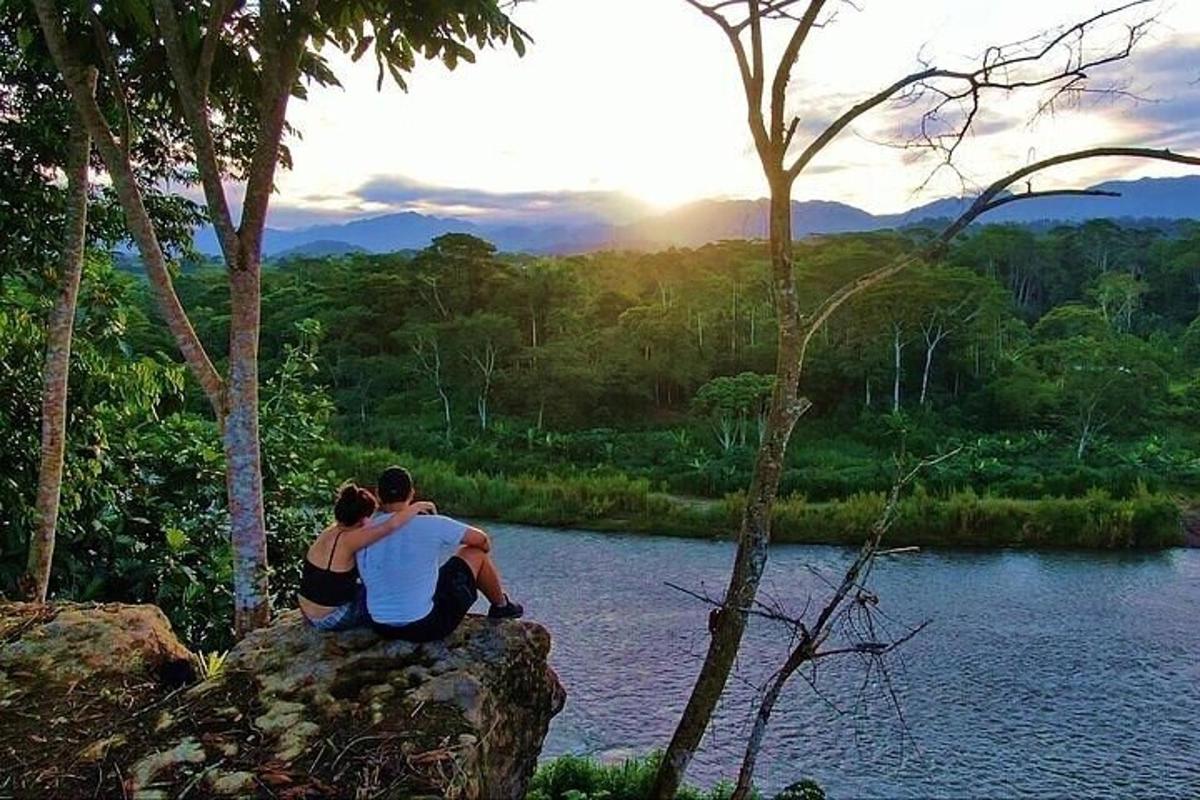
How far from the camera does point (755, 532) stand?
13.6 feet

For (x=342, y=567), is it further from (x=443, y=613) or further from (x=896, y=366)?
(x=896, y=366)

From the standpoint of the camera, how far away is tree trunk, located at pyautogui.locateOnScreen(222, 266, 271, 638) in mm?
3559

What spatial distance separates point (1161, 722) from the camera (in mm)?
9156

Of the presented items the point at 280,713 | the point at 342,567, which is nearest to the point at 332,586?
the point at 342,567

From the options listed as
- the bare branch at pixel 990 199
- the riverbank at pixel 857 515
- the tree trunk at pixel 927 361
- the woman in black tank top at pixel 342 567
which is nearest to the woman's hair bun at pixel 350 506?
the woman in black tank top at pixel 342 567

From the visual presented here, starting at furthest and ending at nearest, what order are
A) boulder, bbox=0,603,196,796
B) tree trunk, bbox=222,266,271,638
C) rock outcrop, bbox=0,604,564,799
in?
tree trunk, bbox=222,266,271,638 → boulder, bbox=0,603,196,796 → rock outcrop, bbox=0,604,564,799

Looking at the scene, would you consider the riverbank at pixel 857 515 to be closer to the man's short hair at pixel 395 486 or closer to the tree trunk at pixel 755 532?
the tree trunk at pixel 755 532

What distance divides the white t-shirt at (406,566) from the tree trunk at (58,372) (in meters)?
2.04

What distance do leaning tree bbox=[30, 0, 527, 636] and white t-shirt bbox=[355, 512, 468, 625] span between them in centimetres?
66

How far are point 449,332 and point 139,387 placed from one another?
22.5 m

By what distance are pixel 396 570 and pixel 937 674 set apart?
8788mm

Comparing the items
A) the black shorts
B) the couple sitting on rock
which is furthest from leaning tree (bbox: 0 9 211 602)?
the black shorts

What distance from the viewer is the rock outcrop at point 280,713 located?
2492mm

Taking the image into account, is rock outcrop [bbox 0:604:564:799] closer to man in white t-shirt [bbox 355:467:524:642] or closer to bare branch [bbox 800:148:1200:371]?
man in white t-shirt [bbox 355:467:524:642]
